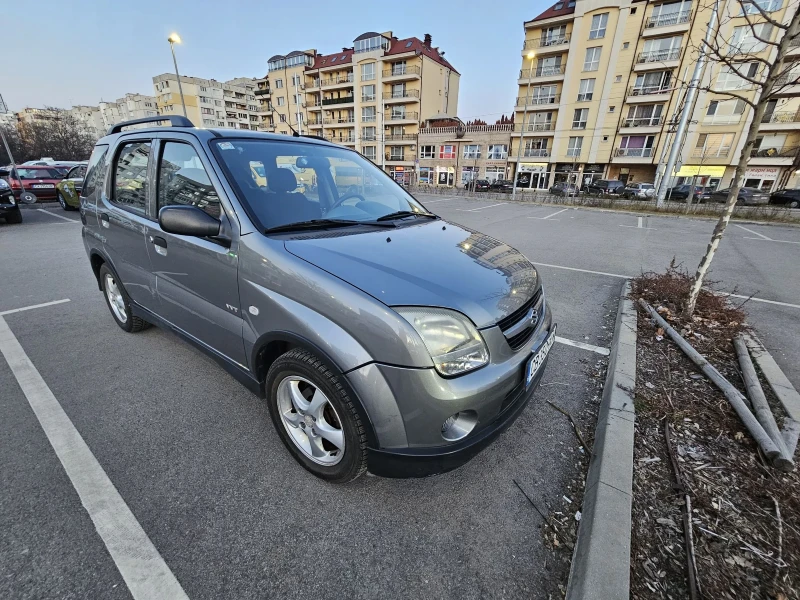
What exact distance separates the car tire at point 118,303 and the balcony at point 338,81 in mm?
53038

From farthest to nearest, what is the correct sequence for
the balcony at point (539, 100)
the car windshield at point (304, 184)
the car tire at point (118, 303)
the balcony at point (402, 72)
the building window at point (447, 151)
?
the balcony at point (402, 72) < the building window at point (447, 151) < the balcony at point (539, 100) < the car tire at point (118, 303) < the car windshield at point (304, 184)

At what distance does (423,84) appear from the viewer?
44.3m

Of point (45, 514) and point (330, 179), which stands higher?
point (330, 179)

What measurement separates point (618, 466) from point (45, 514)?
2997mm

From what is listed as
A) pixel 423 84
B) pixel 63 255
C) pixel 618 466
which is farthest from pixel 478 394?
pixel 423 84

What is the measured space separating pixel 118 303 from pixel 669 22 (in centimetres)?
4425

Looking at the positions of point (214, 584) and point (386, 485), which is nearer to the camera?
point (214, 584)

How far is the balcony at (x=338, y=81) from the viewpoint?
159 ft

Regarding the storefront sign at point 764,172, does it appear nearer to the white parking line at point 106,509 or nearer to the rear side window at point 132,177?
the rear side window at point 132,177

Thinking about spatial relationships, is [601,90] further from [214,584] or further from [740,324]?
[214,584]

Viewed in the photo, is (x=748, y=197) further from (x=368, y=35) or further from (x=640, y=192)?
(x=368, y=35)

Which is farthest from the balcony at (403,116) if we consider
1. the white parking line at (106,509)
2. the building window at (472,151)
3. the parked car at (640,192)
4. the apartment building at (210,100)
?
the white parking line at (106,509)

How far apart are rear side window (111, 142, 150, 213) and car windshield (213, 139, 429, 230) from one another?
925 mm

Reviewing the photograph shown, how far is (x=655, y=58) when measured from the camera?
3120 cm
